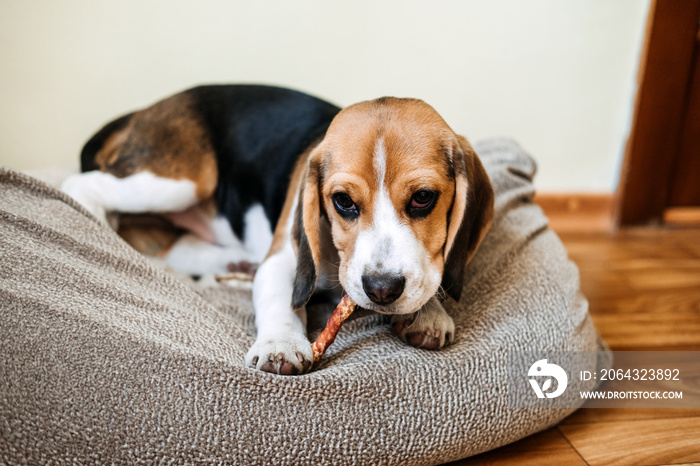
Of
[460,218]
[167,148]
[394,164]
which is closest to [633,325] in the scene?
[460,218]

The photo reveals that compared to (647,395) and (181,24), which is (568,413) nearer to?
(647,395)

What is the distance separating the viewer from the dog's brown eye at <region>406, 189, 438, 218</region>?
1993 millimetres

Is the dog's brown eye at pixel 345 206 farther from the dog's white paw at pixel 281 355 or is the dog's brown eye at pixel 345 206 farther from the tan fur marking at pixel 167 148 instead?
the tan fur marking at pixel 167 148

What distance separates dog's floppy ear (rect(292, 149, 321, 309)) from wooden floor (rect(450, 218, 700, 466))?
81cm

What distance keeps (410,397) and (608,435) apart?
2.81 ft

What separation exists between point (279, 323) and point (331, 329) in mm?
191

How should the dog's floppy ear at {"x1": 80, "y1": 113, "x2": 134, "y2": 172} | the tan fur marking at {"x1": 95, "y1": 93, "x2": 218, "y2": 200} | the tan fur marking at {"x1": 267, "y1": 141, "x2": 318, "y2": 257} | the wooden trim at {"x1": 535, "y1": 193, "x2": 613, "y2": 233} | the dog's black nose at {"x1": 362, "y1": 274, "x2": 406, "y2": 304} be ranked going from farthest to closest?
the wooden trim at {"x1": 535, "y1": 193, "x2": 613, "y2": 233} < the dog's floppy ear at {"x1": 80, "y1": 113, "x2": 134, "y2": 172} < the tan fur marking at {"x1": 95, "y1": 93, "x2": 218, "y2": 200} < the tan fur marking at {"x1": 267, "y1": 141, "x2": 318, "y2": 257} < the dog's black nose at {"x1": 362, "y1": 274, "x2": 406, "y2": 304}

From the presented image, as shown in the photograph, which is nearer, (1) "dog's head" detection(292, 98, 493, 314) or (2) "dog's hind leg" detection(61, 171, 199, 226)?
(1) "dog's head" detection(292, 98, 493, 314)

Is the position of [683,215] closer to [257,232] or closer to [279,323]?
[257,232]

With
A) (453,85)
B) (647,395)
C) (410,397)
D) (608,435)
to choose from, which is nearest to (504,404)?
(410,397)

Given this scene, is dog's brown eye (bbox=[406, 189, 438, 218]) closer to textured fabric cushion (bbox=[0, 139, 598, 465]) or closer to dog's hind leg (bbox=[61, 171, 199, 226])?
textured fabric cushion (bbox=[0, 139, 598, 465])

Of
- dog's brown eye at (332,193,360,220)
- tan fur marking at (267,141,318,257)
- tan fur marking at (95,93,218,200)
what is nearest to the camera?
dog's brown eye at (332,193,360,220)

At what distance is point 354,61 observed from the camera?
4.12 metres

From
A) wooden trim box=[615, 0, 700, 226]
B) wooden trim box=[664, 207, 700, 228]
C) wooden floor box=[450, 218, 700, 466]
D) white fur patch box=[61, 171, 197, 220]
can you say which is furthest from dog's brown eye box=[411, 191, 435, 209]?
wooden trim box=[664, 207, 700, 228]
